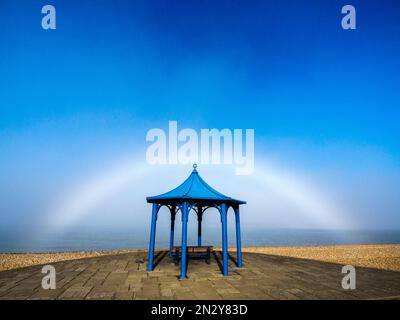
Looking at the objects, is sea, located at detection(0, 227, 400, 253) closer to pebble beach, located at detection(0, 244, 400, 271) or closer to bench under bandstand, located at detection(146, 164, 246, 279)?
pebble beach, located at detection(0, 244, 400, 271)

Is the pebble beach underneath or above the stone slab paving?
underneath

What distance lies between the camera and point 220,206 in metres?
11.6

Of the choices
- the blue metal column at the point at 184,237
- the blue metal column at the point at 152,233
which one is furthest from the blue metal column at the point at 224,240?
the blue metal column at the point at 152,233

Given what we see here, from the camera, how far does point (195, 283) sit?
30.4 ft

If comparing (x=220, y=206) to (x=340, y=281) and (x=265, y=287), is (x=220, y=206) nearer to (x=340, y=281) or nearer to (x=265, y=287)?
(x=265, y=287)

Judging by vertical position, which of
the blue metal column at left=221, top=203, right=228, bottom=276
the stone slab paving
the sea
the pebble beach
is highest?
the blue metal column at left=221, top=203, right=228, bottom=276

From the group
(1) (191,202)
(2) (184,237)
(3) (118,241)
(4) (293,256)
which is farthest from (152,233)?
(3) (118,241)

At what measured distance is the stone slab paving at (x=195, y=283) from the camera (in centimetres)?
781

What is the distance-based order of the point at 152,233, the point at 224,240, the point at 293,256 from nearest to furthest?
the point at 224,240
the point at 152,233
the point at 293,256

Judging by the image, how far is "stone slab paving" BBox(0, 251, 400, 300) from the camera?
25.6 ft

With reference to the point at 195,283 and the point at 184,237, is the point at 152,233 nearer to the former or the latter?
Answer: the point at 184,237

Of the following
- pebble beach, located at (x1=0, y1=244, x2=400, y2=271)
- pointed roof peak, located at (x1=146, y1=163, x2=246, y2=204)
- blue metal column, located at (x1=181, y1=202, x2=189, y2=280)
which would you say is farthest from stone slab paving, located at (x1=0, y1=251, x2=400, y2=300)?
pebble beach, located at (x1=0, y1=244, x2=400, y2=271)
